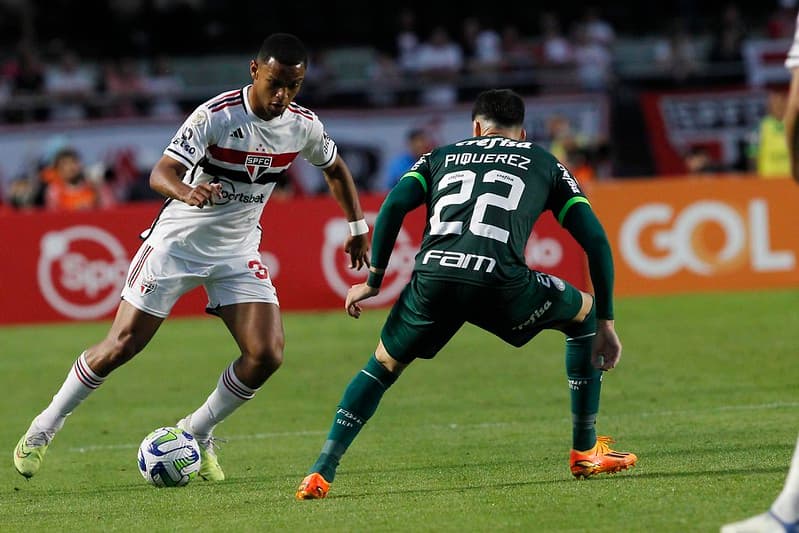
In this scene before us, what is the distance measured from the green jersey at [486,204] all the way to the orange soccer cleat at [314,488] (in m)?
1.12

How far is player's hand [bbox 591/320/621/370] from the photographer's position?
271 inches

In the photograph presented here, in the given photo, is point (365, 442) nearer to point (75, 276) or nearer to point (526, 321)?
point (526, 321)

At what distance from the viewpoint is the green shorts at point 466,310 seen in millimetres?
6906

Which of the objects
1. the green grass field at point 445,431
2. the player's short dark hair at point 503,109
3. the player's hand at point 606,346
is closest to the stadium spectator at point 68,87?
the green grass field at point 445,431

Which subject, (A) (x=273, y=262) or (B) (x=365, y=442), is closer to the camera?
(B) (x=365, y=442)

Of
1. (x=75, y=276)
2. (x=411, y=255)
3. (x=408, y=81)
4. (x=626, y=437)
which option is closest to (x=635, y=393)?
(x=626, y=437)

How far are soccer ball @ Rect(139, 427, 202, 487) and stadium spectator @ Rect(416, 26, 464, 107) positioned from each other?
1544cm

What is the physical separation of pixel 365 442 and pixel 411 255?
25.8 ft

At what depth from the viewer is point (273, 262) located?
17.1 meters

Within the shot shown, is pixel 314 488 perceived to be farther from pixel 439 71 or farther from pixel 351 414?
pixel 439 71

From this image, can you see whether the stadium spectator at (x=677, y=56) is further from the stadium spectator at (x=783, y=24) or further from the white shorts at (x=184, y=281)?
the white shorts at (x=184, y=281)

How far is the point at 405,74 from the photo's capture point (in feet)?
80.1

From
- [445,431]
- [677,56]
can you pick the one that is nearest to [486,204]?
[445,431]

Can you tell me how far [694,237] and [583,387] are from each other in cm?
1040
